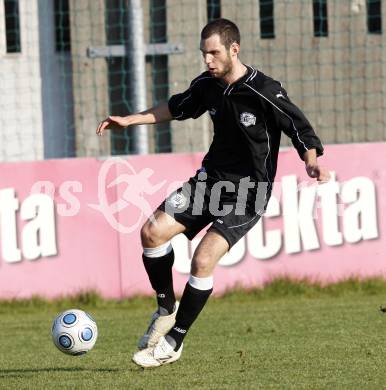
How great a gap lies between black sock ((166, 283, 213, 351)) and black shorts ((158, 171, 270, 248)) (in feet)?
1.25

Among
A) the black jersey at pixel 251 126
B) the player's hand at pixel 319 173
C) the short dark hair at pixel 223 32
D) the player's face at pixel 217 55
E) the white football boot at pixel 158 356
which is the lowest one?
the white football boot at pixel 158 356

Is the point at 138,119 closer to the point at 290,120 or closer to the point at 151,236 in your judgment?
the point at 151,236

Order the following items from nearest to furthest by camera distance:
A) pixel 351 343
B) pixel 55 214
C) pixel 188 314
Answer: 1. pixel 188 314
2. pixel 351 343
3. pixel 55 214

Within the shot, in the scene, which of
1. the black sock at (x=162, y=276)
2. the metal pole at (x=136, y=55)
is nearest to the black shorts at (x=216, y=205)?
the black sock at (x=162, y=276)

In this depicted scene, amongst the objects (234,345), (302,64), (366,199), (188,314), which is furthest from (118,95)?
(188,314)

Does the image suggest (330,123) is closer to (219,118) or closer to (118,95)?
(118,95)

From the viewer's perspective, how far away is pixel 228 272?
1107 cm

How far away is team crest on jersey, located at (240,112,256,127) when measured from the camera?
6680 mm

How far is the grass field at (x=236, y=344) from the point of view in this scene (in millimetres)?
6416

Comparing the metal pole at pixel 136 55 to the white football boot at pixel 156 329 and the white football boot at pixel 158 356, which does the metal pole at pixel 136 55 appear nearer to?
the white football boot at pixel 156 329

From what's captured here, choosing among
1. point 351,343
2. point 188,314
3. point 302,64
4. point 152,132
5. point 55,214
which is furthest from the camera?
point 152,132

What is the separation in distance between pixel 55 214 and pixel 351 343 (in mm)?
4012

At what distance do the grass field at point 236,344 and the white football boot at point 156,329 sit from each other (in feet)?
0.57

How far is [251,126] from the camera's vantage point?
22.0 feet
